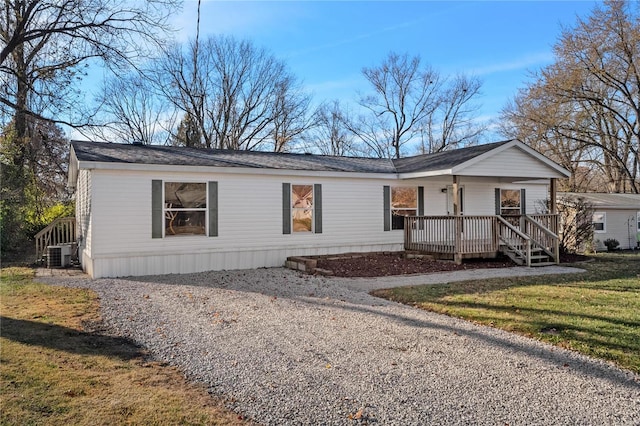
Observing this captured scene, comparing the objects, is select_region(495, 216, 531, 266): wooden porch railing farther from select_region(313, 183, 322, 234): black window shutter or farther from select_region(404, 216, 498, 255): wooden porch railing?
select_region(313, 183, 322, 234): black window shutter

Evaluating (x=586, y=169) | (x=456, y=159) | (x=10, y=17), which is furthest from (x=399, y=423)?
(x=586, y=169)

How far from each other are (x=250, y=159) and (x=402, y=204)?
531 centimetres

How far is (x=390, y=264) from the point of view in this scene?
1242 centimetres

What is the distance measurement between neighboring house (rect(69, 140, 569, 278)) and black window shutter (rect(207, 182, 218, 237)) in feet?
0.09

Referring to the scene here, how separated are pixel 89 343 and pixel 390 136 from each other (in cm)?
3123

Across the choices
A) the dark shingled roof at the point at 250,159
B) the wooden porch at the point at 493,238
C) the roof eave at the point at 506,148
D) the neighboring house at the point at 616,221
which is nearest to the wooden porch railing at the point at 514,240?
the wooden porch at the point at 493,238

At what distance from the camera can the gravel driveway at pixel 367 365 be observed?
342 cm

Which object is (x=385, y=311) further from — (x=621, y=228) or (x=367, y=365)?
(x=621, y=228)

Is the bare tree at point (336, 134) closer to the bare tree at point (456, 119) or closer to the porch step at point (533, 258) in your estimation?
the bare tree at point (456, 119)

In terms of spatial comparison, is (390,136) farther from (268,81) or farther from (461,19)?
(461,19)

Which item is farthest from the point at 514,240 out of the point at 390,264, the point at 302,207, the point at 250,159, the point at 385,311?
the point at 250,159

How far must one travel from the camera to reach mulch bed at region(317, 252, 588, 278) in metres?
11.3

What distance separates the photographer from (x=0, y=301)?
24.3 ft

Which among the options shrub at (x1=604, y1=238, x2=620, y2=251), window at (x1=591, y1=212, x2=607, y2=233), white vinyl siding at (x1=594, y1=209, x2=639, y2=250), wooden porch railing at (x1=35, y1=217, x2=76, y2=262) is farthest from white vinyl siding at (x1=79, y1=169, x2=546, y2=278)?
white vinyl siding at (x1=594, y1=209, x2=639, y2=250)
